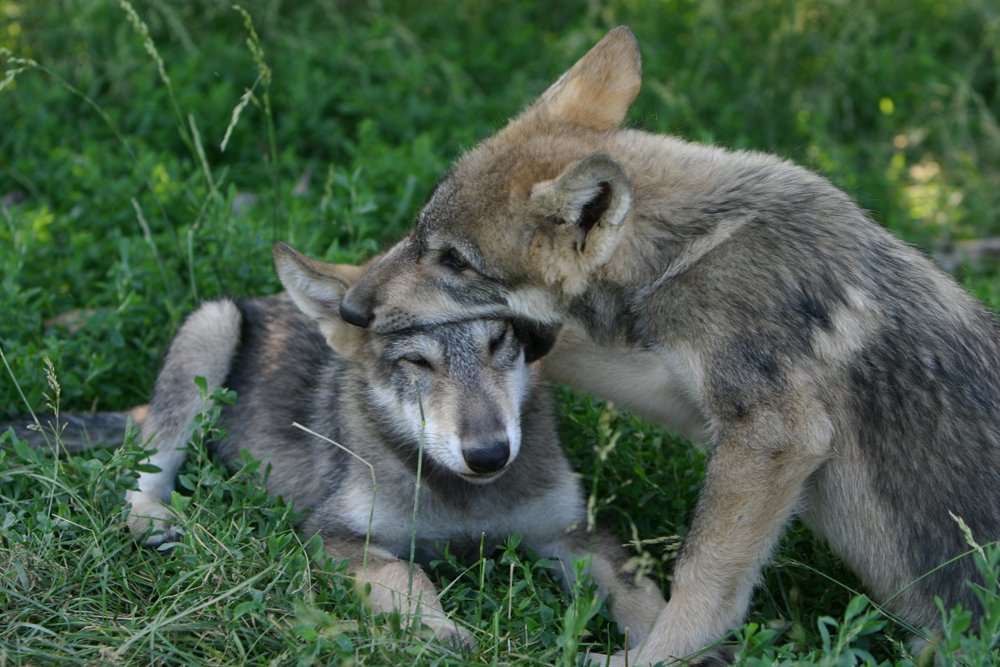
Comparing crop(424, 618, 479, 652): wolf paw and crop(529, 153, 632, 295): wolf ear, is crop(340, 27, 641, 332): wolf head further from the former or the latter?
crop(424, 618, 479, 652): wolf paw

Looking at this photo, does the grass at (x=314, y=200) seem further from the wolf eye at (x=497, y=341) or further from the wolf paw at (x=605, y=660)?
the wolf eye at (x=497, y=341)

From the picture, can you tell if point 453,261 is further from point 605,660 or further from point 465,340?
point 605,660

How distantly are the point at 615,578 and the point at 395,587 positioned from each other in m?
0.85

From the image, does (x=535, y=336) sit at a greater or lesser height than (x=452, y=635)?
greater

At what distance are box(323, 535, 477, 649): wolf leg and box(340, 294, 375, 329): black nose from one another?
2.67 ft

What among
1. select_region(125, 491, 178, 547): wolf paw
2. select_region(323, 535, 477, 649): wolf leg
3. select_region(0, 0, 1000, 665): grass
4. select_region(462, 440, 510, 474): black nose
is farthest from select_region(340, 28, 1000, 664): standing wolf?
select_region(125, 491, 178, 547): wolf paw

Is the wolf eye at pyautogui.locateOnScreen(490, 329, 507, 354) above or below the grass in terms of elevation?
above

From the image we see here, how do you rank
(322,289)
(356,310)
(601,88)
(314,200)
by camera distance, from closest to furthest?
(356,310), (322,289), (601,88), (314,200)

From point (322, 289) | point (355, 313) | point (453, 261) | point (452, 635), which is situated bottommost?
point (452, 635)

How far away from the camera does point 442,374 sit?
4461mm

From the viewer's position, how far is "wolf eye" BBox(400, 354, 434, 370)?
451 centimetres

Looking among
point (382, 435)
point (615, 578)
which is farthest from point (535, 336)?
point (615, 578)

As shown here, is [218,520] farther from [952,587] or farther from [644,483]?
[952,587]

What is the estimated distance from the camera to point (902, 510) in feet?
13.5
